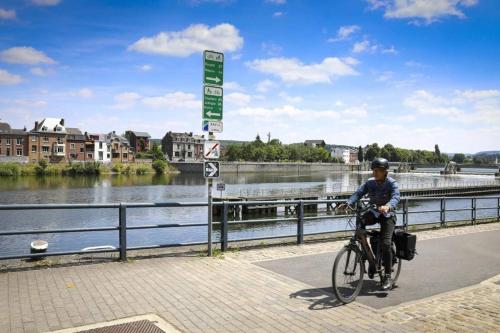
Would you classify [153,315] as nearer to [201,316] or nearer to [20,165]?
[201,316]

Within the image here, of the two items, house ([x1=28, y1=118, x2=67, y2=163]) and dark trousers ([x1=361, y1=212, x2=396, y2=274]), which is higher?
house ([x1=28, y1=118, x2=67, y2=163])

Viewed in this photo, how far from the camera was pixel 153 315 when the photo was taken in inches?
221

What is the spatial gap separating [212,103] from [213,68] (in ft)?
2.61

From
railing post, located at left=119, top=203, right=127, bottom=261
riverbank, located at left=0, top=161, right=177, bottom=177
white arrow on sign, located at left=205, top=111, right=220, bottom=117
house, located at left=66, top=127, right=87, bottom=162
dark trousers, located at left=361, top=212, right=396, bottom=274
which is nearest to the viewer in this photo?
dark trousers, located at left=361, top=212, right=396, bottom=274

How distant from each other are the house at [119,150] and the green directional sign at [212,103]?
113300 mm

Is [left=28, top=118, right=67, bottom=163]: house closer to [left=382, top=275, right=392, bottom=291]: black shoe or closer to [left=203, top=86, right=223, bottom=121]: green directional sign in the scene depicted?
[left=203, top=86, right=223, bottom=121]: green directional sign

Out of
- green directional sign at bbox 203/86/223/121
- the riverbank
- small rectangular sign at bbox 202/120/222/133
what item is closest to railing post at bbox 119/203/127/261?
small rectangular sign at bbox 202/120/222/133

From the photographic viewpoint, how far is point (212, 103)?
9.63 m

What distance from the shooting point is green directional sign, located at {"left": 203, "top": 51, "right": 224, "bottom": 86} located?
31.2 feet

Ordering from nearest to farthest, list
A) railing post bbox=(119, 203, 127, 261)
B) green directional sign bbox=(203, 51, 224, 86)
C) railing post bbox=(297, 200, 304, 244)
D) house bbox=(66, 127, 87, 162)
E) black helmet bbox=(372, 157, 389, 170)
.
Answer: black helmet bbox=(372, 157, 389, 170)
railing post bbox=(119, 203, 127, 261)
green directional sign bbox=(203, 51, 224, 86)
railing post bbox=(297, 200, 304, 244)
house bbox=(66, 127, 87, 162)

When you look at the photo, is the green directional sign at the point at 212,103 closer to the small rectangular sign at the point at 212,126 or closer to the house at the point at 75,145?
the small rectangular sign at the point at 212,126

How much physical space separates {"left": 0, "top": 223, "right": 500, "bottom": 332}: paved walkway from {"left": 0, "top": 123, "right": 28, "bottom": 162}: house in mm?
100020

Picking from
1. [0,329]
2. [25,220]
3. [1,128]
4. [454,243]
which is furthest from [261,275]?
[1,128]

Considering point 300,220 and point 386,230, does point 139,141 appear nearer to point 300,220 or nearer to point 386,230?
point 300,220
